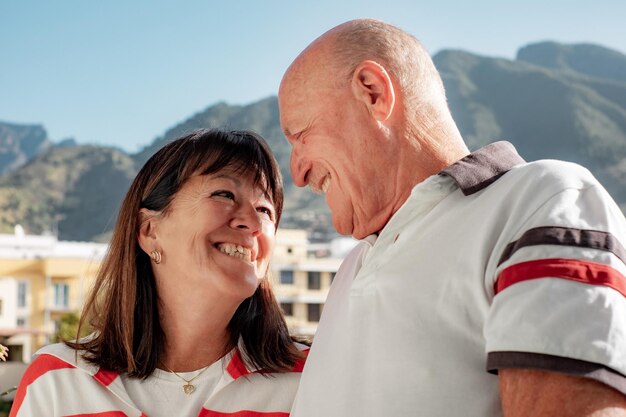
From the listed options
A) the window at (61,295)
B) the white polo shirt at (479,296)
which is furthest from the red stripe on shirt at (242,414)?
the window at (61,295)

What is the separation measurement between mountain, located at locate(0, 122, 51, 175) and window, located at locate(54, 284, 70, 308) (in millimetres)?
120929

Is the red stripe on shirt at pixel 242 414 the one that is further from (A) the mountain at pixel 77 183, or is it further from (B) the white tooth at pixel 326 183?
(A) the mountain at pixel 77 183

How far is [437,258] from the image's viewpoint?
4.66 feet

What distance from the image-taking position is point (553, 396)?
1.17 metres

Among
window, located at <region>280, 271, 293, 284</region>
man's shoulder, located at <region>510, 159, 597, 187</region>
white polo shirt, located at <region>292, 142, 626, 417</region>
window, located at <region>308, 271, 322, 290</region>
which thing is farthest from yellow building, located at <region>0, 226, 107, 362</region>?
man's shoulder, located at <region>510, 159, 597, 187</region>

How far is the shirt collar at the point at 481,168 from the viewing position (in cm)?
145

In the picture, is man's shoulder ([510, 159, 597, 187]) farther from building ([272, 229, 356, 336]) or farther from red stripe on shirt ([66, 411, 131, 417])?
building ([272, 229, 356, 336])

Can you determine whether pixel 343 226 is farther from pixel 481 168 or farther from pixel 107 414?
pixel 107 414

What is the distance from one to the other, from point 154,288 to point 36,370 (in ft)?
1.35

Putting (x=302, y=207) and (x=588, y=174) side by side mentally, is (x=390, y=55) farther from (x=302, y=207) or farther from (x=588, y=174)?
(x=302, y=207)

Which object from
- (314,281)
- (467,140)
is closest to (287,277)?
(314,281)

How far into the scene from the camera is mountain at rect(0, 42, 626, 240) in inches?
3693

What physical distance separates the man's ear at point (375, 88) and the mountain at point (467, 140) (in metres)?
81.0

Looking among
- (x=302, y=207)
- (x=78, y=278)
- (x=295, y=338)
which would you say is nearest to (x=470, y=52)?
(x=302, y=207)
